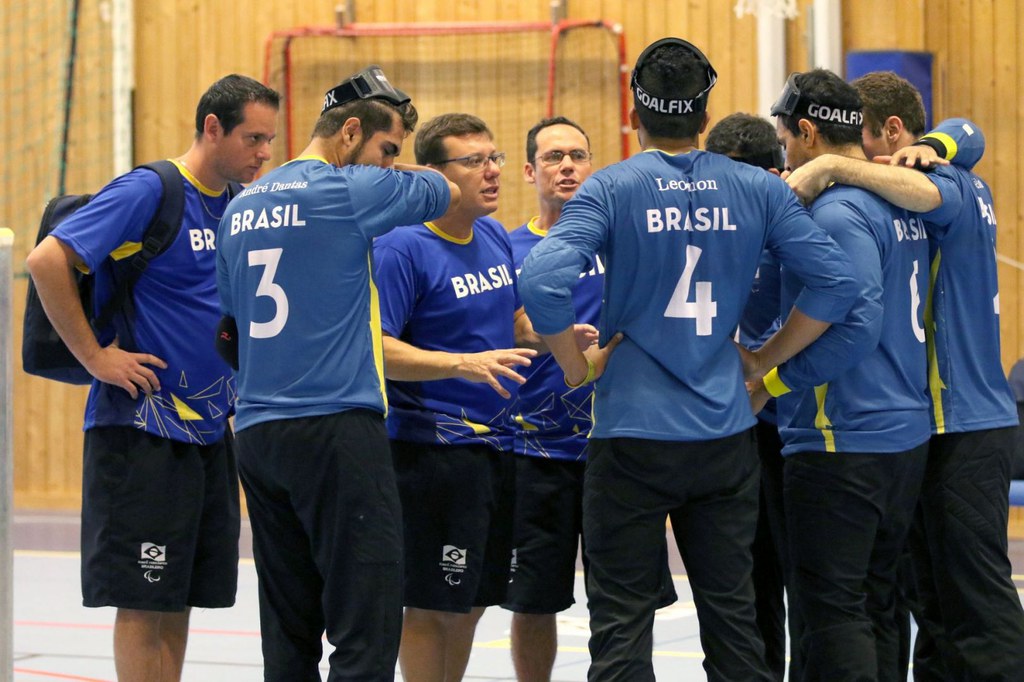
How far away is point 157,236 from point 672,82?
1.77 meters

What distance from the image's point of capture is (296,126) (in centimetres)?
1084

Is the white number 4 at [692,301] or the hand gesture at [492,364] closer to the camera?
the white number 4 at [692,301]

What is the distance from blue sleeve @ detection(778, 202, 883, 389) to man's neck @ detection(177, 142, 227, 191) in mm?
1974

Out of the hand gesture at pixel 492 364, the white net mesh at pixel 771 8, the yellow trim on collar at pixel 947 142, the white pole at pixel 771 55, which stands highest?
the white net mesh at pixel 771 8

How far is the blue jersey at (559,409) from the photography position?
16.2 ft

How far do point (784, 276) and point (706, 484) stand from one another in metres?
0.76

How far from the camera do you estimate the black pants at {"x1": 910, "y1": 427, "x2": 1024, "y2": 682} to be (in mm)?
4289

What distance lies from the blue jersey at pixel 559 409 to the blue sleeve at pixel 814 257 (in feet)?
3.88

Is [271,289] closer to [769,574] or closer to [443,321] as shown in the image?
[443,321]

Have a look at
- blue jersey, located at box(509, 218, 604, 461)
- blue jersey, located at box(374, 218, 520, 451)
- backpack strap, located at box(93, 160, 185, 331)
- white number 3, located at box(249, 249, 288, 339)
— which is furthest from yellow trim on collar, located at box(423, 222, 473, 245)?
white number 3, located at box(249, 249, 288, 339)

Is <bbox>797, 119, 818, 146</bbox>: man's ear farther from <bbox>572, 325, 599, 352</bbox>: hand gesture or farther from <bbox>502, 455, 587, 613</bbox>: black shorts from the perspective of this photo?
<bbox>502, 455, 587, 613</bbox>: black shorts

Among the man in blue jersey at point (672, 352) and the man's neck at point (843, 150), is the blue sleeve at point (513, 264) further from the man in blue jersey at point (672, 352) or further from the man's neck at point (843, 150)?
the man's neck at point (843, 150)

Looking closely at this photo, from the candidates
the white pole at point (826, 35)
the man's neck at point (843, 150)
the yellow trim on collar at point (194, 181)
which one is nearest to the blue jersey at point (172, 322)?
the yellow trim on collar at point (194, 181)

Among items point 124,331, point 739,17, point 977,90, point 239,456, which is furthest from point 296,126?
point 239,456
